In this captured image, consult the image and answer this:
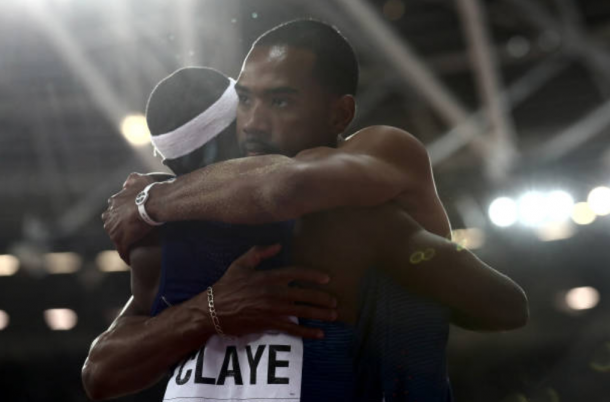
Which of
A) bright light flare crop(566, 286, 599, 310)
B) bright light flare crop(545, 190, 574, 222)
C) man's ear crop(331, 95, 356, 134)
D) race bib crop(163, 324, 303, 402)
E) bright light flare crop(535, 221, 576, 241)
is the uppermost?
bright light flare crop(545, 190, 574, 222)

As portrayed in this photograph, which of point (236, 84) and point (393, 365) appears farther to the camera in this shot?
point (236, 84)

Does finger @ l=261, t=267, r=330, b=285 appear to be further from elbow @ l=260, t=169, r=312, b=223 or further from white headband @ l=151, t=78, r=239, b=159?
white headband @ l=151, t=78, r=239, b=159

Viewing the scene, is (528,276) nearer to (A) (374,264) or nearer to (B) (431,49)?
(B) (431,49)

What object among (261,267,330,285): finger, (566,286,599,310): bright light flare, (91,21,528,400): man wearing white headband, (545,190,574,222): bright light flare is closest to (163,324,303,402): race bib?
(261,267,330,285): finger

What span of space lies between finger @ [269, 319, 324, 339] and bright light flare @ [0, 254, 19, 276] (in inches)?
398

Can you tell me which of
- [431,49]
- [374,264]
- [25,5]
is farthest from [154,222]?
[431,49]

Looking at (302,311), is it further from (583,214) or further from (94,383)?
(583,214)

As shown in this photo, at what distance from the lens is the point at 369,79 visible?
33.8 ft

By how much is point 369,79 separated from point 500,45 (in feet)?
6.06

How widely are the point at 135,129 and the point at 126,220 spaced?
708cm

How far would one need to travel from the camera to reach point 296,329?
1.81 metres

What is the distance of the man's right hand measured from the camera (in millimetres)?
1807

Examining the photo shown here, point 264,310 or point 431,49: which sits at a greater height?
point 431,49

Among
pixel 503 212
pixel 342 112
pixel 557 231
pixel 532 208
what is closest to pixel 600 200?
pixel 557 231
